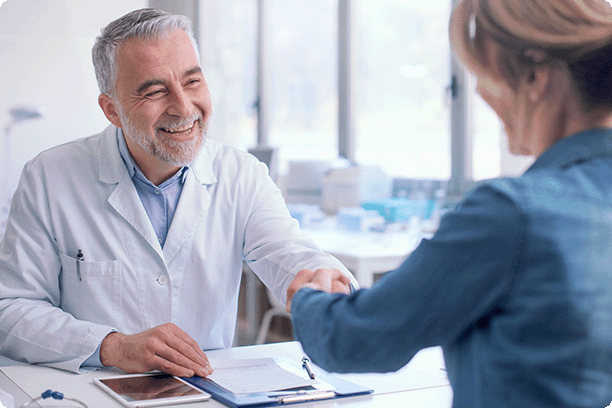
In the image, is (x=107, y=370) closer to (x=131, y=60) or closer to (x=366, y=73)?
(x=131, y=60)

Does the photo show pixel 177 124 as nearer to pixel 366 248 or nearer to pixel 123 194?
pixel 123 194

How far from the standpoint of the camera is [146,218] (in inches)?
62.1

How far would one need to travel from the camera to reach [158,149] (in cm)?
162

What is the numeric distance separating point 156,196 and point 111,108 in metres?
0.28

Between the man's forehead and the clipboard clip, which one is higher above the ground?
the man's forehead

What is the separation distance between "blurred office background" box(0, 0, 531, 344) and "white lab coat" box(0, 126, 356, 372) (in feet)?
A: 6.17

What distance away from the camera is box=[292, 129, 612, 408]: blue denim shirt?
2.13ft

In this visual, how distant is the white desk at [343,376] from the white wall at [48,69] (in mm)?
3049

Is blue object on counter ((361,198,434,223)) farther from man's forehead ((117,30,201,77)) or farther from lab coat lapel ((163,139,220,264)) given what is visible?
man's forehead ((117,30,201,77))

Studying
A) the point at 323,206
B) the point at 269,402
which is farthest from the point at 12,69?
the point at 269,402

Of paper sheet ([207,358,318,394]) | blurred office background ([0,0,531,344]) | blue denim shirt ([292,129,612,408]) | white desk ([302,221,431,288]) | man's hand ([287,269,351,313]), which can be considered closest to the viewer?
blue denim shirt ([292,129,612,408])

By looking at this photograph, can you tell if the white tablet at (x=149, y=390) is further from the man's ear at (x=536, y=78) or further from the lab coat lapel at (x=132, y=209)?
the man's ear at (x=536, y=78)

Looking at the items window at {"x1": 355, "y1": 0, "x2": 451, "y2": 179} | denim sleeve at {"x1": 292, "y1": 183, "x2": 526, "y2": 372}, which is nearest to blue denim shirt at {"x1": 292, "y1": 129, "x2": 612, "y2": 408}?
denim sleeve at {"x1": 292, "y1": 183, "x2": 526, "y2": 372}

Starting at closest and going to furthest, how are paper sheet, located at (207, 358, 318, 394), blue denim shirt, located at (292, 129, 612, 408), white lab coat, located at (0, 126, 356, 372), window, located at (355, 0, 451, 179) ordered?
1. blue denim shirt, located at (292, 129, 612, 408)
2. paper sheet, located at (207, 358, 318, 394)
3. white lab coat, located at (0, 126, 356, 372)
4. window, located at (355, 0, 451, 179)
